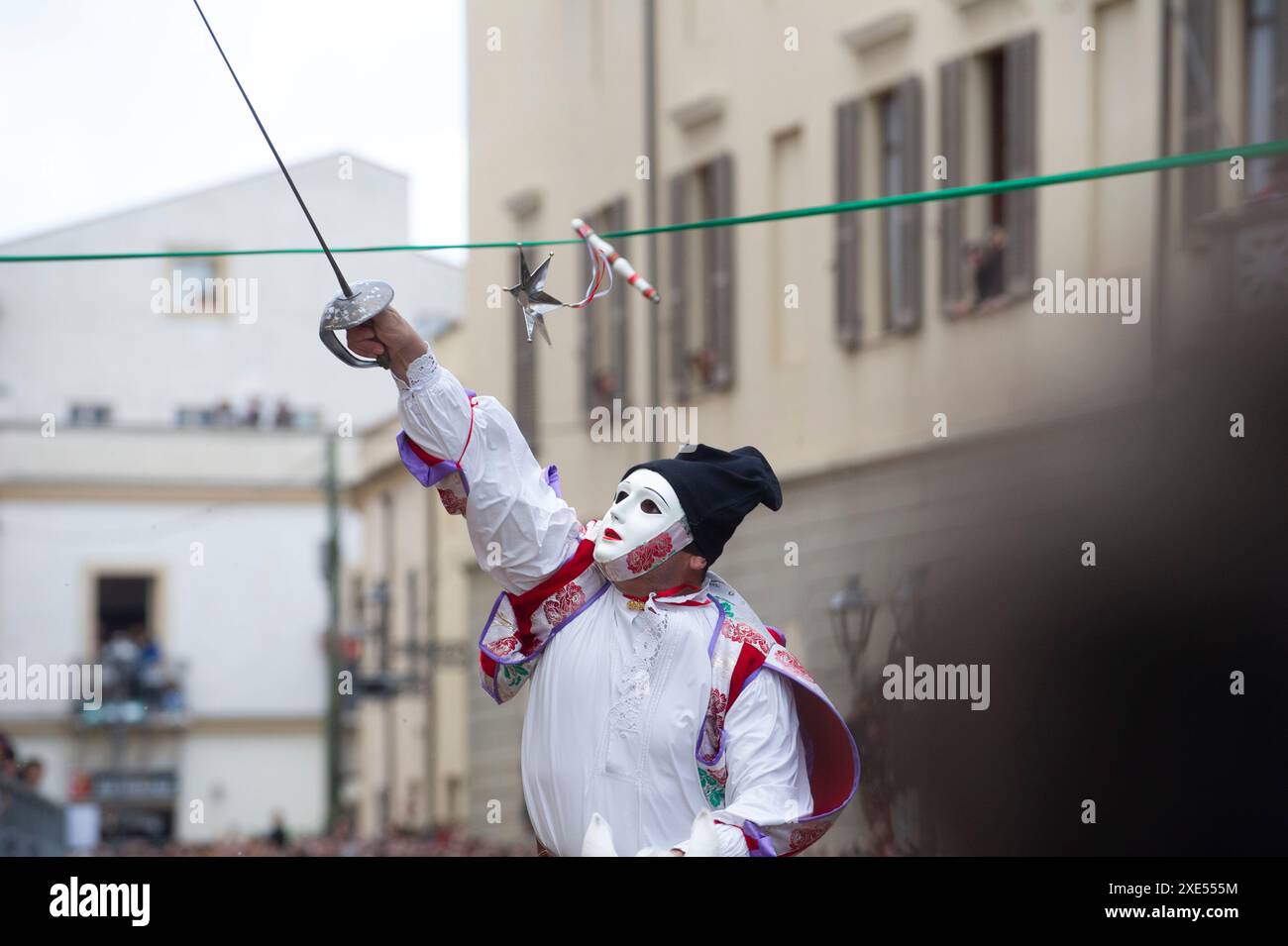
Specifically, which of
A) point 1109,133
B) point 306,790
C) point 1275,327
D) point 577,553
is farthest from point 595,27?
point 306,790

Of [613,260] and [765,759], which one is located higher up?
[613,260]

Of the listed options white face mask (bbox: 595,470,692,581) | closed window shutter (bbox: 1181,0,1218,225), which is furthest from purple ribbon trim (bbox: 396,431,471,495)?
closed window shutter (bbox: 1181,0,1218,225)

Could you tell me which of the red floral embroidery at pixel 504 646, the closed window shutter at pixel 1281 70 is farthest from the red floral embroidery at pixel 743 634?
the closed window shutter at pixel 1281 70

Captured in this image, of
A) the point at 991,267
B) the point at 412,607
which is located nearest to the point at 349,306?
the point at 991,267

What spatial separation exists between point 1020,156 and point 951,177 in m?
0.53

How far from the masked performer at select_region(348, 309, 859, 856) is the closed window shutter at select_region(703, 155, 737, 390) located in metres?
11.3

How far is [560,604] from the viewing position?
17.0 feet

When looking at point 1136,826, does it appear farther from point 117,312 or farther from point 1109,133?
point 117,312

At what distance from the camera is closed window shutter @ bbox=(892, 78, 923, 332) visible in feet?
49.4

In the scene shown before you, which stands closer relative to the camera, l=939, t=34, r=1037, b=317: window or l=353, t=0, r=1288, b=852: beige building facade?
l=353, t=0, r=1288, b=852: beige building facade

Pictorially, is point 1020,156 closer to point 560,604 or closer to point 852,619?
point 852,619

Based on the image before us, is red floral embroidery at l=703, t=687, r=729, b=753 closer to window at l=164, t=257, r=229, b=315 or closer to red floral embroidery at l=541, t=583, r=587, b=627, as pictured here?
red floral embroidery at l=541, t=583, r=587, b=627

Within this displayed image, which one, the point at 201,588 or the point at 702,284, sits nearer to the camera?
the point at 702,284
